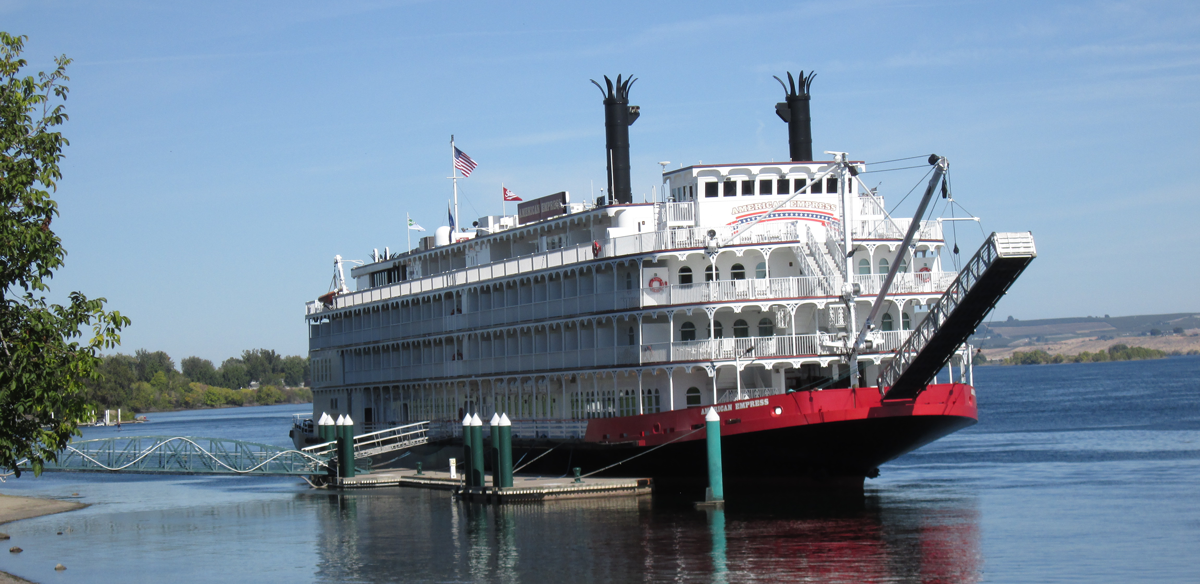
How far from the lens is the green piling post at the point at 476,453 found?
39.6m

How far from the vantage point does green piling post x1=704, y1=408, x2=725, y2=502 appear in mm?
34188

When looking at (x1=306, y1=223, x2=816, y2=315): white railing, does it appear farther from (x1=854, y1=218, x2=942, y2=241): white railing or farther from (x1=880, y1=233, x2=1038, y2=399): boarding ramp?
(x1=880, y1=233, x2=1038, y2=399): boarding ramp

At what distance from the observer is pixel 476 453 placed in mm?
40250

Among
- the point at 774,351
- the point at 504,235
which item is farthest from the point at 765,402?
the point at 504,235

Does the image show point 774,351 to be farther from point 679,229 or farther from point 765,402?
point 679,229

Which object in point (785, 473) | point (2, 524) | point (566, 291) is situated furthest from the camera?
point (566, 291)

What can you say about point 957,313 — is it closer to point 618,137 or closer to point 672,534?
point 672,534

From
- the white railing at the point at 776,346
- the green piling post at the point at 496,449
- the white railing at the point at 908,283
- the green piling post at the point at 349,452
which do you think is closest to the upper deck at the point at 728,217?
the white railing at the point at 908,283

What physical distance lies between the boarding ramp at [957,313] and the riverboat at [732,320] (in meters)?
0.06

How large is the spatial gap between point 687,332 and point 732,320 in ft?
5.39

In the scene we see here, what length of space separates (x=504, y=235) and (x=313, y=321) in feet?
60.8

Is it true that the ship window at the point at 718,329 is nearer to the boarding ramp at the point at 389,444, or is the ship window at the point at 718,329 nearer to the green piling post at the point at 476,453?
the green piling post at the point at 476,453

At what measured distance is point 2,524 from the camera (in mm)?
39938

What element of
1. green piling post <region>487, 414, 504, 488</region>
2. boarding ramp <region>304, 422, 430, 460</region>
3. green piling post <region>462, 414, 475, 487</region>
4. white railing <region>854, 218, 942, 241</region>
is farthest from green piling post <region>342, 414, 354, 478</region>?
white railing <region>854, 218, 942, 241</region>
